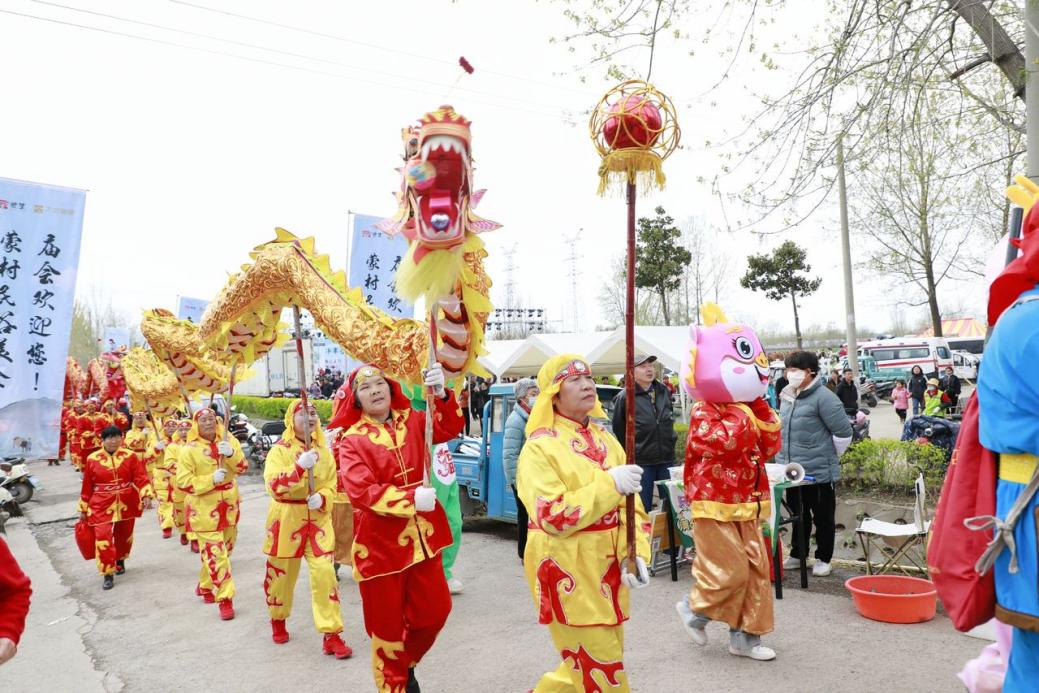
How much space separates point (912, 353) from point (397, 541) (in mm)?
25776

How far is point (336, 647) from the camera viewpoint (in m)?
4.98

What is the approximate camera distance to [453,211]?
3137 mm

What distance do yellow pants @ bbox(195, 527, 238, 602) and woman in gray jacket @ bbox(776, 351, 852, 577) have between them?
4.71 metres

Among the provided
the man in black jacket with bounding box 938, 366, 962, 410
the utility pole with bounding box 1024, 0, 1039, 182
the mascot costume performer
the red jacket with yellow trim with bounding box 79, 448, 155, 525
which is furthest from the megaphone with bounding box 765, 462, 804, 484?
the man in black jacket with bounding box 938, 366, 962, 410

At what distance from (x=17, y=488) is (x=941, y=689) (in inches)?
553

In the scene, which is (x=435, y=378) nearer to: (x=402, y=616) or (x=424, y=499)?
(x=424, y=499)

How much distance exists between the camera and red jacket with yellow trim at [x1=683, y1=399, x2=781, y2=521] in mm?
4480

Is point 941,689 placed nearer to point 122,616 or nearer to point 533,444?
point 533,444

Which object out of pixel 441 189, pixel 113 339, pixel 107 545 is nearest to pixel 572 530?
pixel 441 189

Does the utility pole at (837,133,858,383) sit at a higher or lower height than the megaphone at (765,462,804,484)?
higher

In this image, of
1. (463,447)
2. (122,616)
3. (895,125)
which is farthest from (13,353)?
(895,125)

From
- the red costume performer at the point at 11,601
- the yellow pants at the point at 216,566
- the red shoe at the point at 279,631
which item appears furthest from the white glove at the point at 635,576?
the yellow pants at the point at 216,566

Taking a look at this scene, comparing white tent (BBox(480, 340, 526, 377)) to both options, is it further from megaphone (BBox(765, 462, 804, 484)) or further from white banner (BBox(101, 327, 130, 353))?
white banner (BBox(101, 327, 130, 353))

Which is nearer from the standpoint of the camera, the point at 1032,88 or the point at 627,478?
the point at 627,478
